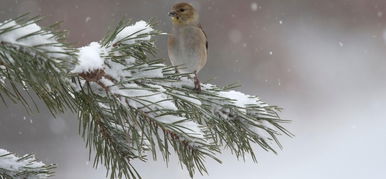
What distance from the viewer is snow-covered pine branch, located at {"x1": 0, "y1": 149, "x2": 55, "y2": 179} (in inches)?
Answer: 28.9

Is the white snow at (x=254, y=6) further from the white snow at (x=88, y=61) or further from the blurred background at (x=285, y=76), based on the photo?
the white snow at (x=88, y=61)

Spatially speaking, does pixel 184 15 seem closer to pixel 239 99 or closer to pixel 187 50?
pixel 187 50

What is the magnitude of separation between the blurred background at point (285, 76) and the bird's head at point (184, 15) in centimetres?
213

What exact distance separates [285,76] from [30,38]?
509cm

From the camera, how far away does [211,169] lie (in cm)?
368

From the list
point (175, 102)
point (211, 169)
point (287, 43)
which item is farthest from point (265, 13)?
point (175, 102)

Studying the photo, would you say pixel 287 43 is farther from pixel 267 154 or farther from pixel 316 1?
pixel 267 154

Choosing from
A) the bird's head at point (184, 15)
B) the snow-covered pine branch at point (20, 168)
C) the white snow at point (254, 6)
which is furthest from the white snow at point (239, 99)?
the white snow at point (254, 6)

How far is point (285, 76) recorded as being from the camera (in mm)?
5488

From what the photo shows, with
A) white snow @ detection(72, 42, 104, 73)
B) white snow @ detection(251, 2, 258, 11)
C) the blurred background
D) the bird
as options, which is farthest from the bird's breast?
white snow @ detection(251, 2, 258, 11)

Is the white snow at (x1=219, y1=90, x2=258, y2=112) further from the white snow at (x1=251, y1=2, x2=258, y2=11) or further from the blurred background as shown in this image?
the white snow at (x1=251, y1=2, x2=258, y2=11)

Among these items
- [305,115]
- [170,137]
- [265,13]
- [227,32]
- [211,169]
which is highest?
[265,13]

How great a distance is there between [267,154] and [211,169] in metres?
0.55

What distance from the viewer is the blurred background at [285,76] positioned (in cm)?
378
